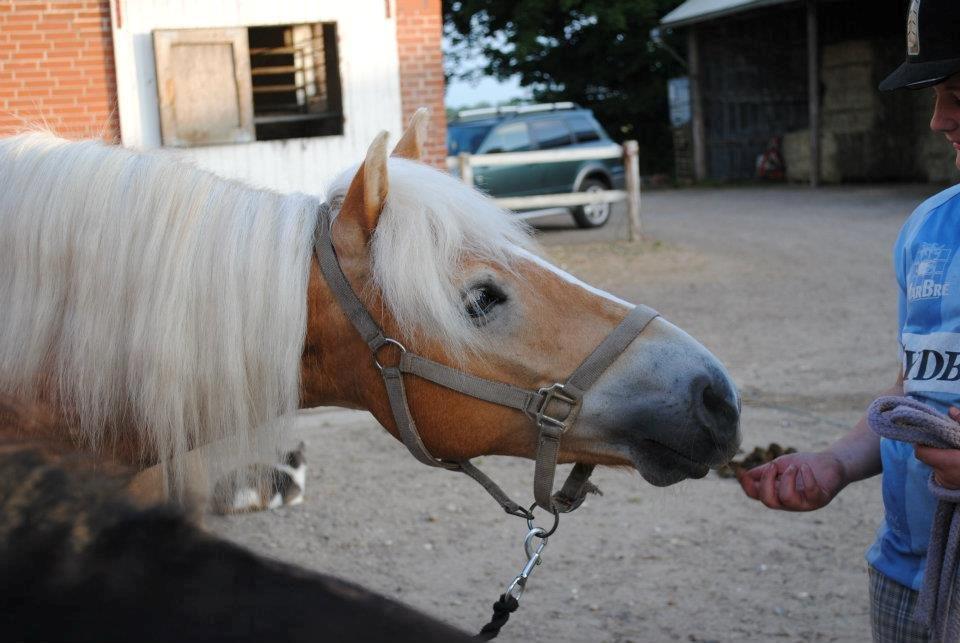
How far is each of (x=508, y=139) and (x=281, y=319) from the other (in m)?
13.2

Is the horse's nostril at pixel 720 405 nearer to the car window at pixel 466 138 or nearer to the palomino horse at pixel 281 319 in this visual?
A: the palomino horse at pixel 281 319

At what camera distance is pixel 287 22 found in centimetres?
882

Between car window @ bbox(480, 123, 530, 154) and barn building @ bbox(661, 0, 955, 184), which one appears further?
barn building @ bbox(661, 0, 955, 184)

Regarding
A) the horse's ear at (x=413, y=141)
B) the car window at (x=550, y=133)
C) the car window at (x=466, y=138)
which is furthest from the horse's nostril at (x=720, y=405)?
the car window at (x=550, y=133)

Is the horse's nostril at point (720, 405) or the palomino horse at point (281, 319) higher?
the palomino horse at point (281, 319)

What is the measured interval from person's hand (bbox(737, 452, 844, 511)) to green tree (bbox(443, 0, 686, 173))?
79.2 feet

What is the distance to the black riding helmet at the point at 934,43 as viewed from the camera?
1663mm

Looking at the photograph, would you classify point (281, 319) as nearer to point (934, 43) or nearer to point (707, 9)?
point (934, 43)

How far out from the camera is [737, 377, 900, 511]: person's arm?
1.93 m

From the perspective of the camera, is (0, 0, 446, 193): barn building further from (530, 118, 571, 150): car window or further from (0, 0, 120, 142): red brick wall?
(530, 118, 571, 150): car window

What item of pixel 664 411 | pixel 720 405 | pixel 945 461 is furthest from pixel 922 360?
pixel 664 411

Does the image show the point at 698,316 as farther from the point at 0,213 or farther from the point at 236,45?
the point at 0,213

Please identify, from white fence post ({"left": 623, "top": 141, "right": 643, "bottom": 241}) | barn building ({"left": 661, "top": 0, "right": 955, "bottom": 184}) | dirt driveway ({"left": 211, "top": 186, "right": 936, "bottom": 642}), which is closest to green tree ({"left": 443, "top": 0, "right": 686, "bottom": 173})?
barn building ({"left": 661, "top": 0, "right": 955, "bottom": 184})

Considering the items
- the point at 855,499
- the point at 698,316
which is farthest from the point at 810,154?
the point at 855,499
